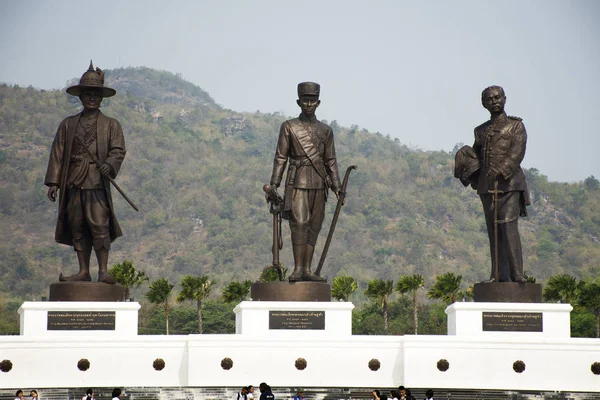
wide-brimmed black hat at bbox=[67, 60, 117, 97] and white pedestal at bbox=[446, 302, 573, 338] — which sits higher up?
wide-brimmed black hat at bbox=[67, 60, 117, 97]

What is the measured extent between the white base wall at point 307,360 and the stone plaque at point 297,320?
348 mm

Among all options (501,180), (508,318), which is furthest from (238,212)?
(508,318)

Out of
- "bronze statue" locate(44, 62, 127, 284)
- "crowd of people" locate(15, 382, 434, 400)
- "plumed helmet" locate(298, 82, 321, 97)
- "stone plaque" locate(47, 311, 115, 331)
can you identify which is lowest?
"crowd of people" locate(15, 382, 434, 400)

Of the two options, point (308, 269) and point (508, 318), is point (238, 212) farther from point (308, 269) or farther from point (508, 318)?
point (508, 318)

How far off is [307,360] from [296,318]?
772mm

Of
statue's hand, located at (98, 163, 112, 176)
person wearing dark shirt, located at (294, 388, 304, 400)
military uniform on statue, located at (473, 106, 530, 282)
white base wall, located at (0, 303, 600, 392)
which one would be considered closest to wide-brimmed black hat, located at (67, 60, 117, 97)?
statue's hand, located at (98, 163, 112, 176)

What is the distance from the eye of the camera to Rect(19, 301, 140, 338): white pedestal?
1861 centimetres

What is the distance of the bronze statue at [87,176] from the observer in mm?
19156

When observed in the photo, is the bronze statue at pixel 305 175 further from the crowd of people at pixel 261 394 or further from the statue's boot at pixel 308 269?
the crowd of people at pixel 261 394

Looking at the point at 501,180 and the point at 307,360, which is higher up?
the point at 501,180

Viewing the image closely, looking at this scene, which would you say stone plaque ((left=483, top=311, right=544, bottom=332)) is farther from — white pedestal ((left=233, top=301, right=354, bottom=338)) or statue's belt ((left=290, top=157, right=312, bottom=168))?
statue's belt ((left=290, top=157, right=312, bottom=168))

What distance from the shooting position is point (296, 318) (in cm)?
1884

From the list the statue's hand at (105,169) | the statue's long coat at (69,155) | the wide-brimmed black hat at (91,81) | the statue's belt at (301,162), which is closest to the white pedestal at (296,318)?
the statue's belt at (301,162)

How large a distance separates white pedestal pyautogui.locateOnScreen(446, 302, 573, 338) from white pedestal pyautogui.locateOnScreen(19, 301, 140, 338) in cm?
563
